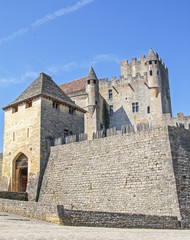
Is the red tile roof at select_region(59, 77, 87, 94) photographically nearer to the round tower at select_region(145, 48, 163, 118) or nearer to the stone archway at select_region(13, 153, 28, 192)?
the round tower at select_region(145, 48, 163, 118)

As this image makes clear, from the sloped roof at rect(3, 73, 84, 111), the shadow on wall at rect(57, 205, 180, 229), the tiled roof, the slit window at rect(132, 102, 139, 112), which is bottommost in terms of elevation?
the shadow on wall at rect(57, 205, 180, 229)

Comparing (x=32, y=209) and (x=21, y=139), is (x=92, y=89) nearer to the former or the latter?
(x=21, y=139)

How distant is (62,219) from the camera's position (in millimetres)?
11922

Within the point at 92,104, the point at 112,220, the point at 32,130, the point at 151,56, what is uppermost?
the point at 151,56

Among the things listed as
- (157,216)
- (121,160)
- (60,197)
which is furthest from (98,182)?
(157,216)

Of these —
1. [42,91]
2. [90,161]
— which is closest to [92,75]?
[42,91]

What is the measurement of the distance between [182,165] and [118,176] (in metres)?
3.60

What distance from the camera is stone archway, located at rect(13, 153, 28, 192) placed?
22422 mm

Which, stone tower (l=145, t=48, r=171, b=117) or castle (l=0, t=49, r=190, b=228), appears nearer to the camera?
castle (l=0, t=49, r=190, b=228)

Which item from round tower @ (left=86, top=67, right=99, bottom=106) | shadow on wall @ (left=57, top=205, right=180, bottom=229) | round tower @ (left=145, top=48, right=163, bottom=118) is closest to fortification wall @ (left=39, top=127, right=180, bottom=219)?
shadow on wall @ (left=57, top=205, right=180, bottom=229)

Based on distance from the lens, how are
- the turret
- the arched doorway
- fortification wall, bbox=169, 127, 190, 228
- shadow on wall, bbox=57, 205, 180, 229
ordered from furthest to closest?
the turret → the arched doorway → fortification wall, bbox=169, 127, 190, 228 → shadow on wall, bbox=57, 205, 180, 229

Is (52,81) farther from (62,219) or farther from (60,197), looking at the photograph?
(62,219)

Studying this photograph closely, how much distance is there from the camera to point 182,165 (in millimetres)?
15352

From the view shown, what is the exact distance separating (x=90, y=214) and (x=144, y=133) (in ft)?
20.1
